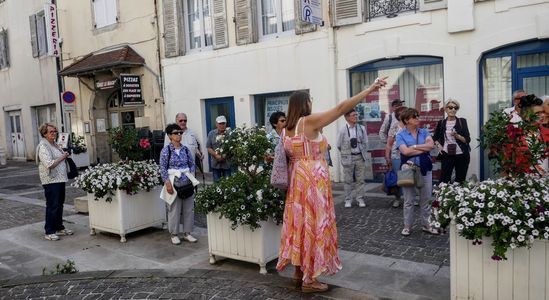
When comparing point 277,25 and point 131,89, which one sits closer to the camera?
point 277,25

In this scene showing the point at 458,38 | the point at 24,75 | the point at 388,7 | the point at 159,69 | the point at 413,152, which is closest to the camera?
the point at 413,152

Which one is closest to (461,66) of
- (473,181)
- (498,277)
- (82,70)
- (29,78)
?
(473,181)

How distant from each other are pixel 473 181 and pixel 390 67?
20.9ft

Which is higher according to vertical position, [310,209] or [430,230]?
[310,209]

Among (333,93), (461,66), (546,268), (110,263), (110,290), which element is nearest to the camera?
(546,268)

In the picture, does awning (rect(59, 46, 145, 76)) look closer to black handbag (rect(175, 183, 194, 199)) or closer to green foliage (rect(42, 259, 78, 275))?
black handbag (rect(175, 183, 194, 199))

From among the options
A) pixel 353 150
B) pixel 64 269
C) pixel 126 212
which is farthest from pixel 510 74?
pixel 64 269

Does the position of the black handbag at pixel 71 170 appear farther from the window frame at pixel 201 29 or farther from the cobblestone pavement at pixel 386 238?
the window frame at pixel 201 29

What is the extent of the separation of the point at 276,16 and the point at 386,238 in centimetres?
742

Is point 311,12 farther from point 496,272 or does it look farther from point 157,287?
point 496,272

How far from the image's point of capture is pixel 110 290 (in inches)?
188

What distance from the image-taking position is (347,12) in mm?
10086

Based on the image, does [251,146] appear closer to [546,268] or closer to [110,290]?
[110,290]

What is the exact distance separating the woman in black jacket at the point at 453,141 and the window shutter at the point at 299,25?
14.6ft
